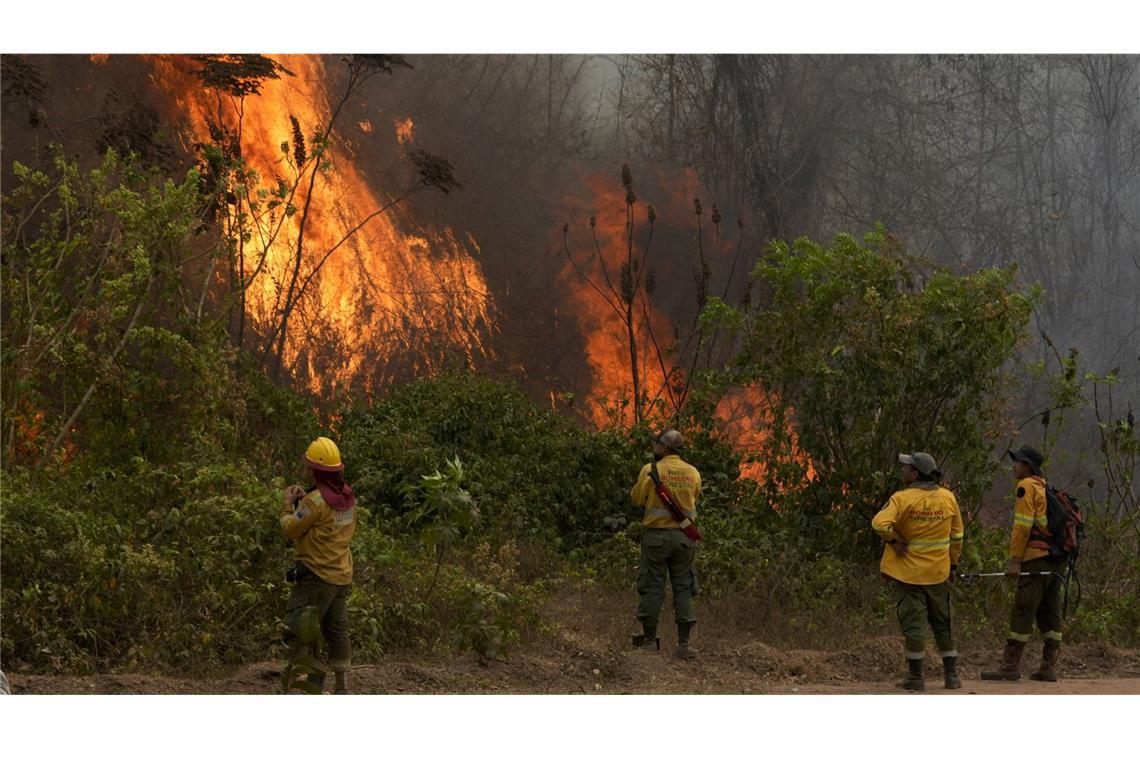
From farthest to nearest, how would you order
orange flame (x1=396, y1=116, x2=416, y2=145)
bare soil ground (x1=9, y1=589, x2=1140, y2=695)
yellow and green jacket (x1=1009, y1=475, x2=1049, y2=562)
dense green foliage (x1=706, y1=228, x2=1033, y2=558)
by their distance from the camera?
orange flame (x1=396, y1=116, x2=416, y2=145) → dense green foliage (x1=706, y1=228, x2=1033, y2=558) → yellow and green jacket (x1=1009, y1=475, x2=1049, y2=562) → bare soil ground (x1=9, y1=589, x2=1140, y2=695)

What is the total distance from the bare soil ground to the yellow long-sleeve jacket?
0.93 m

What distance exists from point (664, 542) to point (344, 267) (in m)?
8.09

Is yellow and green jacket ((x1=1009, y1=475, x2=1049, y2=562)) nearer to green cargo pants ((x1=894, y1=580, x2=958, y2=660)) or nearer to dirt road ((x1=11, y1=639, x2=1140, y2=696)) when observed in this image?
green cargo pants ((x1=894, y1=580, x2=958, y2=660))

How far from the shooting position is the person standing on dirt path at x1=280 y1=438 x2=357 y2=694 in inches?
369

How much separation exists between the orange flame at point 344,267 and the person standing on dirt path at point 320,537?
28.0 feet

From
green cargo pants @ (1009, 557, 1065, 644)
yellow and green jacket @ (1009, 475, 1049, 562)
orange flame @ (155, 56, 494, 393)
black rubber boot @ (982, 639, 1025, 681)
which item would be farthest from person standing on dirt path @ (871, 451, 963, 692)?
orange flame @ (155, 56, 494, 393)

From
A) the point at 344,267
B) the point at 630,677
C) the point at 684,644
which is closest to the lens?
the point at 630,677

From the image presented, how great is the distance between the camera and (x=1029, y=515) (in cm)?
1103

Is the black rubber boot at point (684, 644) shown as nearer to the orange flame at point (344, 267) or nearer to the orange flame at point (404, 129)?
the orange flame at point (344, 267)

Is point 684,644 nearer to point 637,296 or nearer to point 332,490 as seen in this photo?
point 332,490

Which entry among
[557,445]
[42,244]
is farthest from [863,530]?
[42,244]

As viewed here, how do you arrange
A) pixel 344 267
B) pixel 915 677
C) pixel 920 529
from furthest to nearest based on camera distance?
1. pixel 344 267
2. pixel 915 677
3. pixel 920 529

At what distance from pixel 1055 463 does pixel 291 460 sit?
380 inches

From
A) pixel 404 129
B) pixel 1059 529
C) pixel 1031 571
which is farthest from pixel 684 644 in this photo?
pixel 404 129
